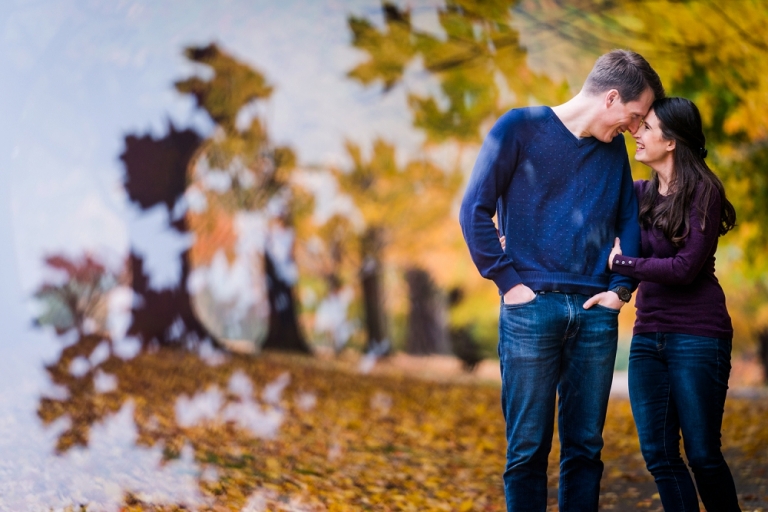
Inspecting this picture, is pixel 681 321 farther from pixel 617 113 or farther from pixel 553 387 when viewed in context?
pixel 617 113

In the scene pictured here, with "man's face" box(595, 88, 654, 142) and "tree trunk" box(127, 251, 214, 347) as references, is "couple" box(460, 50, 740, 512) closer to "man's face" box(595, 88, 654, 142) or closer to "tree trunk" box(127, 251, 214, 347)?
"man's face" box(595, 88, 654, 142)

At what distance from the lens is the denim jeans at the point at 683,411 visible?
226 cm

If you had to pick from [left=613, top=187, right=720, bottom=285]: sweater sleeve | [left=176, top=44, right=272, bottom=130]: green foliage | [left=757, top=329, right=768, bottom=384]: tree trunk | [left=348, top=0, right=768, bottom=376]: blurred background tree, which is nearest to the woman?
[left=613, top=187, right=720, bottom=285]: sweater sleeve

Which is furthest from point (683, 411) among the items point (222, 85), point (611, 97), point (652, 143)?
point (222, 85)

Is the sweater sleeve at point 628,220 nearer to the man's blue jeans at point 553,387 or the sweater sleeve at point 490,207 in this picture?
the man's blue jeans at point 553,387

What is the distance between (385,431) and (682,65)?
12.2 feet

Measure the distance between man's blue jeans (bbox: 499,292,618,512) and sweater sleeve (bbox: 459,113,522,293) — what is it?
0.40ft

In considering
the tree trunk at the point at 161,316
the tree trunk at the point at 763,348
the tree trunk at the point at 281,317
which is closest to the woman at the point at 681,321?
the tree trunk at the point at 161,316

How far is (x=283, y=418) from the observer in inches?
245

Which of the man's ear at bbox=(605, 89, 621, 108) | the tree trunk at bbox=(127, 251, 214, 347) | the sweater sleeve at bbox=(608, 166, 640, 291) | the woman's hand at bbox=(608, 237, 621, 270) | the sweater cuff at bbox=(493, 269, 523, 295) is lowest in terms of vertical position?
the tree trunk at bbox=(127, 251, 214, 347)

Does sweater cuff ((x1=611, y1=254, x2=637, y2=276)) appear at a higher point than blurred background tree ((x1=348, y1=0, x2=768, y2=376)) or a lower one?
lower

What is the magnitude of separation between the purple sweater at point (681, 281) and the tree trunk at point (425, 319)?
902 centimetres

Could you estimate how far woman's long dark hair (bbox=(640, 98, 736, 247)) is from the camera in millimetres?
2260

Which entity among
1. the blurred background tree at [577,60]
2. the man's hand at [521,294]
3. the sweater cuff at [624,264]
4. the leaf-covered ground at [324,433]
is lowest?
the leaf-covered ground at [324,433]
